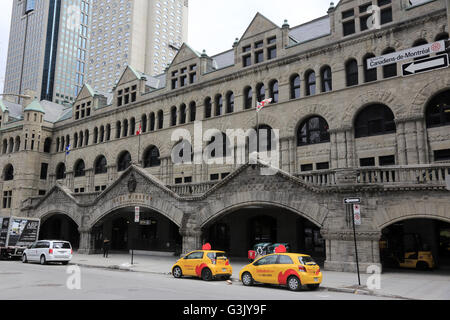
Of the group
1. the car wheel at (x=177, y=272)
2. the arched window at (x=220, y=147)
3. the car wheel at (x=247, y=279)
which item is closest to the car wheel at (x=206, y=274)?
the car wheel at (x=177, y=272)

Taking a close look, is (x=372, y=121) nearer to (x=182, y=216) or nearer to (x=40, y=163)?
(x=182, y=216)

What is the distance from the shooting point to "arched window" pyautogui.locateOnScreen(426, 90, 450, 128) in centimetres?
2402

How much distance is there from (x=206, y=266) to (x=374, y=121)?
51.5 ft

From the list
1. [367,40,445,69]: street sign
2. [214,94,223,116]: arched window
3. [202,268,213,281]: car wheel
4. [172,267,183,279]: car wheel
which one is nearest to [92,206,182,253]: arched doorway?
[214,94,223,116]: arched window

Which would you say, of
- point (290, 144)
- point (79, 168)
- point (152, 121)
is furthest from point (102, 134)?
point (290, 144)

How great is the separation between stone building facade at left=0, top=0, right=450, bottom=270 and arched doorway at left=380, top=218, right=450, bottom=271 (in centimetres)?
79

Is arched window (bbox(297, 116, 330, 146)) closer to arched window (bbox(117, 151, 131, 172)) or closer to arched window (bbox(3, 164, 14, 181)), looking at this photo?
arched window (bbox(117, 151, 131, 172))

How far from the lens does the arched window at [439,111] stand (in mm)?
24016

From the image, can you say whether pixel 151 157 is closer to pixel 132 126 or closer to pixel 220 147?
pixel 132 126

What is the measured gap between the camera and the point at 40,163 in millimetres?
50562

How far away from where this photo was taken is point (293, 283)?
15.1 m
